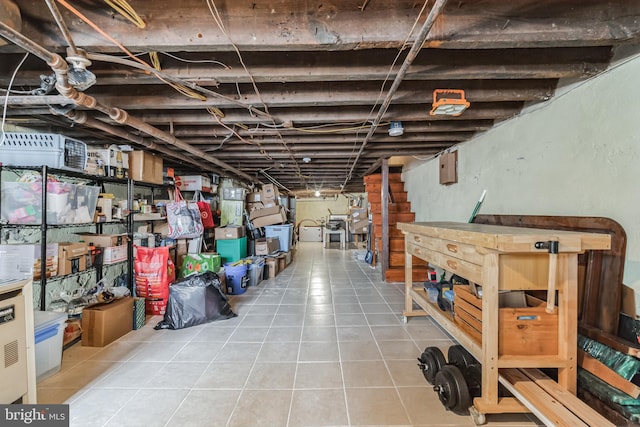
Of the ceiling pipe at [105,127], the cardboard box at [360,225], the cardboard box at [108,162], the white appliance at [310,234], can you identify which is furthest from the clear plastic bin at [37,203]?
the white appliance at [310,234]

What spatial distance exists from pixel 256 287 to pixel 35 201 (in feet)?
9.09

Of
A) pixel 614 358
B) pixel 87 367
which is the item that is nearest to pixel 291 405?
pixel 87 367

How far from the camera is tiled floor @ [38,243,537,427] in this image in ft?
5.07

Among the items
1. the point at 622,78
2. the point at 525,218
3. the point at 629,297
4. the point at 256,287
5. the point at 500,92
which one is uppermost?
the point at 500,92

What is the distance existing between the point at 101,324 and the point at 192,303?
0.74m

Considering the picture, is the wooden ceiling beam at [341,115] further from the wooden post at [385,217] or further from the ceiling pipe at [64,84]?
the wooden post at [385,217]

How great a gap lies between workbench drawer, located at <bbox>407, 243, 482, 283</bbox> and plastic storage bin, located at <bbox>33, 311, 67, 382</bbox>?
2.90 meters

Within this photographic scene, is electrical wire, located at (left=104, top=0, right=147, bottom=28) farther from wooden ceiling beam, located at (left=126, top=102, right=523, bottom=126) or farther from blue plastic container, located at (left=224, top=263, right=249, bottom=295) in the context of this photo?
blue plastic container, located at (left=224, top=263, right=249, bottom=295)

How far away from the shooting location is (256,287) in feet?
13.9

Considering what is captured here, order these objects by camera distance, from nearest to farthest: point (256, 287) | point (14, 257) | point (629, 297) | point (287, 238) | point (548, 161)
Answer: point (629, 297), point (14, 257), point (548, 161), point (256, 287), point (287, 238)

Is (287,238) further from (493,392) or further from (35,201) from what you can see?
(493,392)

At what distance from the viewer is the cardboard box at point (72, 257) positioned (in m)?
2.41

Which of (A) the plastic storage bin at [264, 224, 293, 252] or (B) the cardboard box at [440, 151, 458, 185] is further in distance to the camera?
(A) the plastic storage bin at [264, 224, 293, 252]

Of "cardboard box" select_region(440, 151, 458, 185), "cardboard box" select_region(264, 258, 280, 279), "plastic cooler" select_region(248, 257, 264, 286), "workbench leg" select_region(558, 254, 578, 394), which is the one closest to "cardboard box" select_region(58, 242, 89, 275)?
"plastic cooler" select_region(248, 257, 264, 286)
